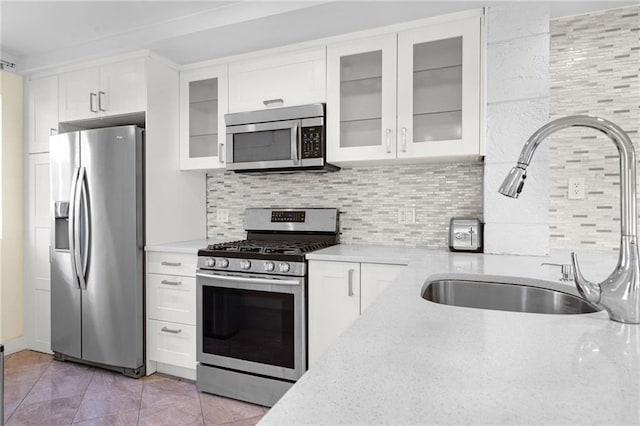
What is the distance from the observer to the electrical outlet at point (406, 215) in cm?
261

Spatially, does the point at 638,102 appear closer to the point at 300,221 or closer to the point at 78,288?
the point at 300,221

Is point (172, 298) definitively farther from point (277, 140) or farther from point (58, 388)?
point (277, 140)

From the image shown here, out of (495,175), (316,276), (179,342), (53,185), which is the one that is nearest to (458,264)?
(495,175)

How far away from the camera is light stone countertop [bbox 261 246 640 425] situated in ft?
1.53

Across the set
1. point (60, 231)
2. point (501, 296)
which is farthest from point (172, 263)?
point (501, 296)

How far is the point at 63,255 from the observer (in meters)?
2.85

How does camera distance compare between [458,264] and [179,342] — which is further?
[179,342]

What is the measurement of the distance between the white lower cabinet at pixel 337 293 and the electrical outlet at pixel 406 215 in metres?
0.63

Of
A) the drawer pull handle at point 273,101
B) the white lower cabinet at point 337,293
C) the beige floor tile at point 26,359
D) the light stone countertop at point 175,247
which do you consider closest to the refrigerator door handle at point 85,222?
the light stone countertop at point 175,247

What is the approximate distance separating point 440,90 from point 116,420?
2.70 m

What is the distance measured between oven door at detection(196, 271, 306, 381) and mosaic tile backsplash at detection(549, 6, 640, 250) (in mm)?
1637

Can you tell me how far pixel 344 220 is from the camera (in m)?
2.81

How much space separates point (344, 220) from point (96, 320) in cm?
194

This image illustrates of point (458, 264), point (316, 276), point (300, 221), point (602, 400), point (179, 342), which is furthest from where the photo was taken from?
point (300, 221)
